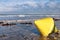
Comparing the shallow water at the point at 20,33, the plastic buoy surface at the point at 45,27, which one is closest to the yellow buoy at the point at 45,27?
the plastic buoy surface at the point at 45,27

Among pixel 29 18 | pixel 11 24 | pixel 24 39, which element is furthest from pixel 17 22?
pixel 24 39

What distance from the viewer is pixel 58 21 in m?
9.28

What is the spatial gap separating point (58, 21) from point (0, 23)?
2208 mm

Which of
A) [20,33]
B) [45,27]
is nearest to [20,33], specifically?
[20,33]

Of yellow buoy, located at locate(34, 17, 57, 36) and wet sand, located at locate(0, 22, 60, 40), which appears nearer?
wet sand, located at locate(0, 22, 60, 40)

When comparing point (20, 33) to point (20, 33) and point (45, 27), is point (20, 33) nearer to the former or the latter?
point (20, 33)

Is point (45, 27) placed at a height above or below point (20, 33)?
above

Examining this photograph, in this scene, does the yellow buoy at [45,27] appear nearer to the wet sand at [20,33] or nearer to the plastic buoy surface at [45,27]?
the plastic buoy surface at [45,27]

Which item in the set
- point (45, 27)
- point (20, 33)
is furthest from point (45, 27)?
point (20, 33)

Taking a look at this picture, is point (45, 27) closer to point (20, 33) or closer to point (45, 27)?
point (45, 27)

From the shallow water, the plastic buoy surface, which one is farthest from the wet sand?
the plastic buoy surface

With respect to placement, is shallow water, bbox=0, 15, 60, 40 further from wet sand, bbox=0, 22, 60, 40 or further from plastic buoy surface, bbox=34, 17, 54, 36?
plastic buoy surface, bbox=34, 17, 54, 36

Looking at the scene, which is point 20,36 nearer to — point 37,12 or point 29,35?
point 29,35

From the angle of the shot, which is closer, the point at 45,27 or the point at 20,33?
the point at 45,27
